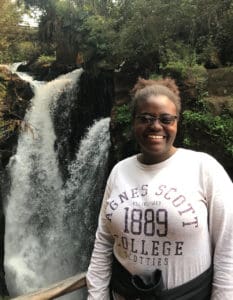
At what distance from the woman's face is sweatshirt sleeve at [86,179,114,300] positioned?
290mm

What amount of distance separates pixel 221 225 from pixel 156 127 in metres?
0.47

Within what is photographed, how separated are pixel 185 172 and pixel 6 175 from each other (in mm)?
9951

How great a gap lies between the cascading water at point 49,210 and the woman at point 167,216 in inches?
A: 281

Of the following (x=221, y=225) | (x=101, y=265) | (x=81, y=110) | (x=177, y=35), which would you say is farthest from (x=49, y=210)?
(x=221, y=225)

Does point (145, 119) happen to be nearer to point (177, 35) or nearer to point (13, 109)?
point (177, 35)

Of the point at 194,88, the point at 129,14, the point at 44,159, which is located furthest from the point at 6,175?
the point at 194,88

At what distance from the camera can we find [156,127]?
1.71 m

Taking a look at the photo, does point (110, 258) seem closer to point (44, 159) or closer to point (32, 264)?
point (32, 264)

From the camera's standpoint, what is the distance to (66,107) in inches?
482

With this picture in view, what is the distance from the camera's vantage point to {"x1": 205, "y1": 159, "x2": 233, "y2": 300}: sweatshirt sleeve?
62.5 inches

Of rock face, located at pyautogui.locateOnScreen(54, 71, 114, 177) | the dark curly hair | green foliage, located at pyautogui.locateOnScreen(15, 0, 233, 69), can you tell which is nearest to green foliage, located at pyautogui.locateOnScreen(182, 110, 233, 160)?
green foliage, located at pyautogui.locateOnScreen(15, 0, 233, 69)

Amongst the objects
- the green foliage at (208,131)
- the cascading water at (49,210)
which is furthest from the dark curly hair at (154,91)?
the cascading water at (49,210)

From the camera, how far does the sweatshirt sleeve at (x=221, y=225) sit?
1.59 meters

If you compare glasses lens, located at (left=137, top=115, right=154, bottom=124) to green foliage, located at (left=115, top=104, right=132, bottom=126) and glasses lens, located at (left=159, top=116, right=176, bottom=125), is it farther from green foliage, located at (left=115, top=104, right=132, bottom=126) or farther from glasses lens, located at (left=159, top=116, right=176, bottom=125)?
green foliage, located at (left=115, top=104, right=132, bottom=126)
